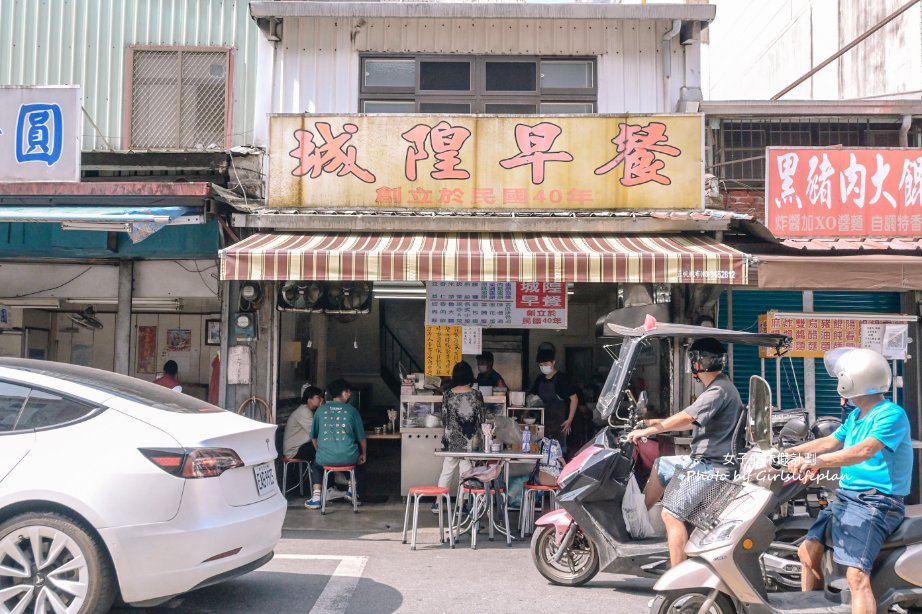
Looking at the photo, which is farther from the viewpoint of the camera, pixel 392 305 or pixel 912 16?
pixel 392 305

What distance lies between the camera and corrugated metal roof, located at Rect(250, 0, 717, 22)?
33.9 feet

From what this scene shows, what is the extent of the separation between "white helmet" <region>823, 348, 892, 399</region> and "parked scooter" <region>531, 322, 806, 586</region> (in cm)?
151

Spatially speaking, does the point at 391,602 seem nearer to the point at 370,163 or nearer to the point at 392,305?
the point at 370,163

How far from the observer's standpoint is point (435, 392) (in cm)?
1102

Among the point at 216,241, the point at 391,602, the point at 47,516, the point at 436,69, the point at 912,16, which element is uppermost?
the point at 912,16

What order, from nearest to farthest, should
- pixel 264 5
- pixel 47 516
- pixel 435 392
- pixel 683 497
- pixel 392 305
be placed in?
pixel 47 516 → pixel 683 497 → pixel 264 5 → pixel 435 392 → pixel 392 305

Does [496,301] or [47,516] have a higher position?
[496,301]

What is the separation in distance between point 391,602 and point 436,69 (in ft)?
23.4

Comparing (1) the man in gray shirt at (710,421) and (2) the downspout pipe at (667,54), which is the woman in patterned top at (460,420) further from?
(2) the downspout pipe at (667,54)

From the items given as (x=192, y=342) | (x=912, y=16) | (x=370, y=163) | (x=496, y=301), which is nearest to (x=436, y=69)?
(x=370, y=163)

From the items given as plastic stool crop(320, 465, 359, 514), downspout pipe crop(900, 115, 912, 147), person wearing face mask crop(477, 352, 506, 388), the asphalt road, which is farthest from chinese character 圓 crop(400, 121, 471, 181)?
downspout pipe crop(900, 115, 912, 147)

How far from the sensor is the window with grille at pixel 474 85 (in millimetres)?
10750

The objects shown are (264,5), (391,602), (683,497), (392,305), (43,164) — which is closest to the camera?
(683,497)

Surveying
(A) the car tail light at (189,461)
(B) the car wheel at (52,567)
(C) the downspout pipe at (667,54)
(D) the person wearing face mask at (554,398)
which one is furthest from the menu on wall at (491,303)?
(B) the car wheel at (52,567)
